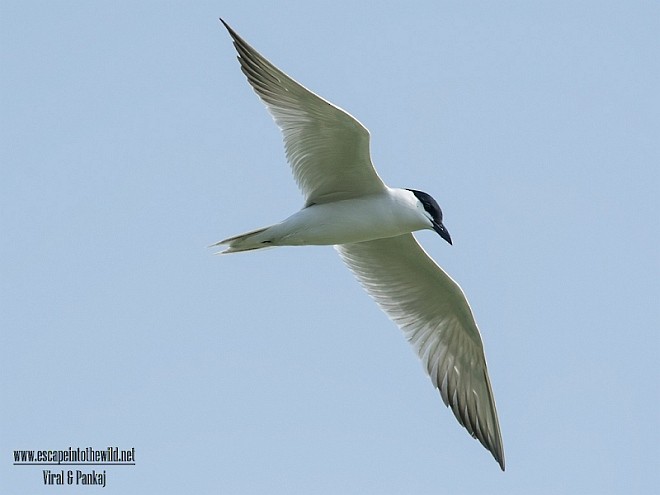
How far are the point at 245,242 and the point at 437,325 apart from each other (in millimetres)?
2653

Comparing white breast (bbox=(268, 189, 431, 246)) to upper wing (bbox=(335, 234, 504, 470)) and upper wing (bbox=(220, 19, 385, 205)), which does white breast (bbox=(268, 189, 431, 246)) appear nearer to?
upper wing (bbox=(220, 19, 385, 205))

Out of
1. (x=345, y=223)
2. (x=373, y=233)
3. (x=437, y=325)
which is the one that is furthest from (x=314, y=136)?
(x=437, y=325)

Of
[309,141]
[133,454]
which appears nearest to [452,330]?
[309,141]

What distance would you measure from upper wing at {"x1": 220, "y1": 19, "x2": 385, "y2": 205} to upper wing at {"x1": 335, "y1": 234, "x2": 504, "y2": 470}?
116 centimetres

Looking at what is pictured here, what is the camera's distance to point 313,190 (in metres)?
11.3

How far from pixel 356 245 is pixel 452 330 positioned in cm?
147

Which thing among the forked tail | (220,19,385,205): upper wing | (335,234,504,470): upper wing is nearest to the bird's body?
the forked tail

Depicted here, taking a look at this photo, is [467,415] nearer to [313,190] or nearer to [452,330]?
[452,330]

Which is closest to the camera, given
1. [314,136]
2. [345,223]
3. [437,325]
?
[314,136]

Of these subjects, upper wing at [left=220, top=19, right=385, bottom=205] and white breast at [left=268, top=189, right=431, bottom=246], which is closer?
upper wing at [left=220, top=19, right=385, bottom=205]

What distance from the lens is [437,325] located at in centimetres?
1241

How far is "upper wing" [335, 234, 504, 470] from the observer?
1217 centimetres

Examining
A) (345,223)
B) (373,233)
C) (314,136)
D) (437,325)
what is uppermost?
(314,136)

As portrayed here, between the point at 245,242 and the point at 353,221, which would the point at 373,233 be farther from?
the point at 245,242
